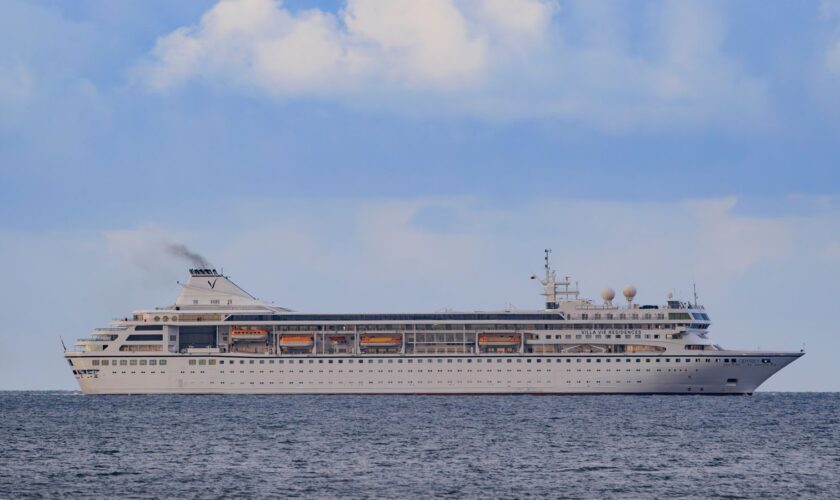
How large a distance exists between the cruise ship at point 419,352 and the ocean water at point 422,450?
6.37 meters

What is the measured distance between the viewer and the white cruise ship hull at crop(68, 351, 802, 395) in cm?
9419

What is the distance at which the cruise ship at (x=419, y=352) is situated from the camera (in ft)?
310

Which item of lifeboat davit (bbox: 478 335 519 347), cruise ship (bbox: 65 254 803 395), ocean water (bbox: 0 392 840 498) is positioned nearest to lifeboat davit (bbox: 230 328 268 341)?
cruise ship (bbox: 65 254 803 395)

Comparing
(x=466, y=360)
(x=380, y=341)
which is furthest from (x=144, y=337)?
(x=466, y=360)

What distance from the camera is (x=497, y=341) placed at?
319 feet

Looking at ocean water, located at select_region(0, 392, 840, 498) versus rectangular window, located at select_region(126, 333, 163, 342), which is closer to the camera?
ocean water, located at select_region(0, 392, 840, 498)

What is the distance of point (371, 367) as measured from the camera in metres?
96.9

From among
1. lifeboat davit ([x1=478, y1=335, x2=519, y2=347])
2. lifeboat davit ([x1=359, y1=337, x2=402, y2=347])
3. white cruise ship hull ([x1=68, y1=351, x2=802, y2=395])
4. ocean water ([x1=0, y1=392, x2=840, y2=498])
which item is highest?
lifeboat davit ([x1=359, y1=337, x2=402, y2=347])

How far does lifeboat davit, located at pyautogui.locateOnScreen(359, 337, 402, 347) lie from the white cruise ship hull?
202 cm

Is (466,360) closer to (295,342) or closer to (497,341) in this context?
(497,341)

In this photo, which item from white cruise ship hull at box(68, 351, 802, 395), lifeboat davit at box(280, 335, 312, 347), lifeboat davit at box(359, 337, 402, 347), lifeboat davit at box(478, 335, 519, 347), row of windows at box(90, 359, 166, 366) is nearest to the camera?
white cruise ship hull at box(68, 351, 802, 395)

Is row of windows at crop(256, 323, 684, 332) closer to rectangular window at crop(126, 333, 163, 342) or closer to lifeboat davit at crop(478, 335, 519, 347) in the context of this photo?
lifeboat davit at crop(478, 335, 519, 347)

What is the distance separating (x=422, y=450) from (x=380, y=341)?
42562 mm

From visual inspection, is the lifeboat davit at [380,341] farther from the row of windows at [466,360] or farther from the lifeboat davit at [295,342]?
the lifeboat davit at [295,342]
